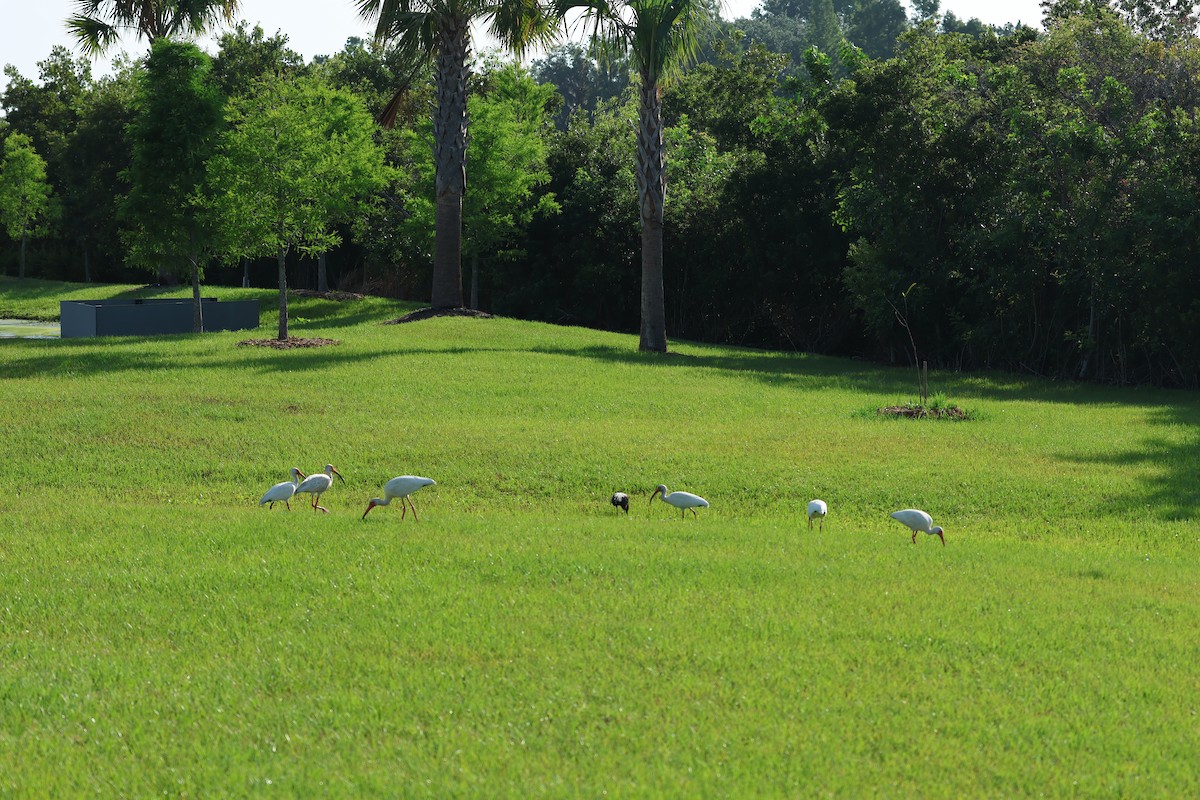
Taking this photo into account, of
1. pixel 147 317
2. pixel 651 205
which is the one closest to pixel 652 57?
pixel 651 205

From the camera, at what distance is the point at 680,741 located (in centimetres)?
540

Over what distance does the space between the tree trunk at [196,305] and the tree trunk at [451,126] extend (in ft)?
18.3

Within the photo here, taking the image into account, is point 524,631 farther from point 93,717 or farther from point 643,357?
point 643,357

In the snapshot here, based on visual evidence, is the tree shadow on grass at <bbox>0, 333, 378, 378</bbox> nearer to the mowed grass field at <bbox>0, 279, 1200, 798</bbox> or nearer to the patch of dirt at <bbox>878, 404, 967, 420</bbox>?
the mowed grass field at <bbox>0, 279, 1200, 798</bbox>

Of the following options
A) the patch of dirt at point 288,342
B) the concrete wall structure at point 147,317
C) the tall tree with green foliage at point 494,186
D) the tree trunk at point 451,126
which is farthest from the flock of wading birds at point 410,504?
the tall tree with green foliage at point 494,186

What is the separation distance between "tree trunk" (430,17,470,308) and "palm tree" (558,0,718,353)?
3625 mm

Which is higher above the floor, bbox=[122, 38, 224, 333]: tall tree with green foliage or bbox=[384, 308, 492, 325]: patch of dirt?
bbox=[122, 38, 224, 333]: tall tree with green foliage

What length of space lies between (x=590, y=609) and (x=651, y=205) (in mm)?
19307

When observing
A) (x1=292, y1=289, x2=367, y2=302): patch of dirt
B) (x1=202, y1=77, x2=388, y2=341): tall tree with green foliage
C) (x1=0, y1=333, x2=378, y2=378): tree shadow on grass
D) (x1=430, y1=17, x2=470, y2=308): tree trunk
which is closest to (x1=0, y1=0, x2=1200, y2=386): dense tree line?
(x1=430, y1=17, x2=470, y2=308): tree trunk

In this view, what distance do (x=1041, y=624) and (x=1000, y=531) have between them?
363 centimetres

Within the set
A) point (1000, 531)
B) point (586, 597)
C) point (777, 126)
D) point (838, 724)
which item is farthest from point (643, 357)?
point (838, 724)

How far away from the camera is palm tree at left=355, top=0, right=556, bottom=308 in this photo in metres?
26.8

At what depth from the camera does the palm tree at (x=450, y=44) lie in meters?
26.8

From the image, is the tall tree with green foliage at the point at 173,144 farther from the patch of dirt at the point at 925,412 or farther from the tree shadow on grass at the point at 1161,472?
the tree shadow on grass at the point at 1161,472
